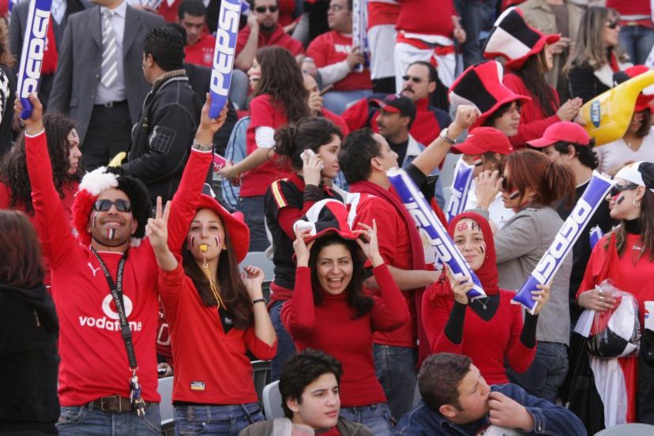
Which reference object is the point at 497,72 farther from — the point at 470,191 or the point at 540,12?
the point at 540,12

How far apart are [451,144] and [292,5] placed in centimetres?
647

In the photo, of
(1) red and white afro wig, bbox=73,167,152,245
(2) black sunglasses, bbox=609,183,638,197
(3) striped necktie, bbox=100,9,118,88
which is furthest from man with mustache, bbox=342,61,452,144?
(1) red and white afro wig, bbox=73,167,152,245

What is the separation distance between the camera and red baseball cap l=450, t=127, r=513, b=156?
7.99 metres

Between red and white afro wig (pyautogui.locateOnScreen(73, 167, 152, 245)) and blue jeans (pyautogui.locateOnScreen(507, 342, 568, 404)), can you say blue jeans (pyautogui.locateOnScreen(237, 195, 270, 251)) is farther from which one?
red and white afro wig (pyautogui.locateOnScreen(73, 167, 152, 245))

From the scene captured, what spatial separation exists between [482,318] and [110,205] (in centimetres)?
198

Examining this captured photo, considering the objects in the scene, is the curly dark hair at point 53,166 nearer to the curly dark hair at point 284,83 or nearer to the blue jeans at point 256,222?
the blue jeans at point 256,222

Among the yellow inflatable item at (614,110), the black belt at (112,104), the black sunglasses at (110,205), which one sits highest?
the black belt at (112,104)

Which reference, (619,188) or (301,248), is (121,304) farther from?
(619,188)

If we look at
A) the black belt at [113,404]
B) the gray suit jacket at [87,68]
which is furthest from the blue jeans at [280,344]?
the gray suit jacket at [87,68]

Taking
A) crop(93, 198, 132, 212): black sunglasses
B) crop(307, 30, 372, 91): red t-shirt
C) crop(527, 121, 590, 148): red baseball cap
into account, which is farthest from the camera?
crop(307, 30, 372, 91): red t-shirt

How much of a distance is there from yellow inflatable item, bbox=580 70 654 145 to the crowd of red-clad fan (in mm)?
57

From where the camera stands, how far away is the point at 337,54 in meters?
12.4

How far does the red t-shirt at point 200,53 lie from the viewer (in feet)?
38.5

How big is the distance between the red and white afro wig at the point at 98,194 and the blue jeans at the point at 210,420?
0.83 m
